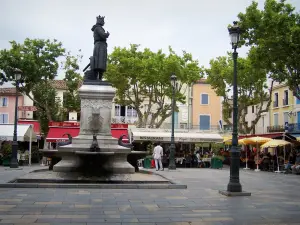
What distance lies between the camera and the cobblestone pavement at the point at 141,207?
722 cm

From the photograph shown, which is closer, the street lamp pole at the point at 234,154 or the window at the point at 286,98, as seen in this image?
the street lamp pole at the point at 234,154

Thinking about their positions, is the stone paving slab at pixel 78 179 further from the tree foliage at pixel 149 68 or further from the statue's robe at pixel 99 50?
the tree foliage at pixel 149 68

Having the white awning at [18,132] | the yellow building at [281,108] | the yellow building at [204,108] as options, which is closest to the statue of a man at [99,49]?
the white awning at [18,132]

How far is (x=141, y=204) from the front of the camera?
8969 millimetres

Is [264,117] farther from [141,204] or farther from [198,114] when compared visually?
[141,204]

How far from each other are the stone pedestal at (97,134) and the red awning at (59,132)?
1181cm

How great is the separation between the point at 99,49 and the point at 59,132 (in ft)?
41.1

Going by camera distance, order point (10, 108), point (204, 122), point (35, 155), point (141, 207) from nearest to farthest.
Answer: point (141, 207)
point (35, 155)
point (10, 108)
point (204, 122)

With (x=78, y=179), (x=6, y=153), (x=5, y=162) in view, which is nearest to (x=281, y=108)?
(x=6, y=153)

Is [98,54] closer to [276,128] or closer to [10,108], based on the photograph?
[276,128]

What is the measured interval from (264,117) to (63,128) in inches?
1109

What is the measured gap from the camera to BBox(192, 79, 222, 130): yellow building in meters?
50.4

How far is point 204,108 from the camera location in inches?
2003

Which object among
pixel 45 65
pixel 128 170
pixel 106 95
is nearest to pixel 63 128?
pixel 45 65
